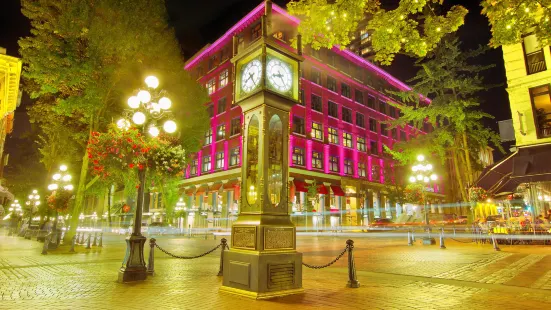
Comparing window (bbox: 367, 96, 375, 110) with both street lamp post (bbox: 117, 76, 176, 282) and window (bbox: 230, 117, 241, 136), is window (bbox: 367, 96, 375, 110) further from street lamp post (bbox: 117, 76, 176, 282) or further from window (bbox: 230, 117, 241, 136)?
street lamp post (bbox: 117, 76, 176, 282)

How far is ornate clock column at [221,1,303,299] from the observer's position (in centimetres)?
584

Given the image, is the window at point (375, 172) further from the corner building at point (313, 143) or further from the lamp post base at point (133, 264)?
the lamp post base at point (133, 264)

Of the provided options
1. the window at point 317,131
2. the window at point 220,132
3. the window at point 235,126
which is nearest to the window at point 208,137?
the window at point 220,132

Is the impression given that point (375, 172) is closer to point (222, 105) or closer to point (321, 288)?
point (222, 105)

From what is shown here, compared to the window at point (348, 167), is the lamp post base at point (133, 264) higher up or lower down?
lower down

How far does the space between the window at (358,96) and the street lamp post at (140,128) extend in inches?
1521

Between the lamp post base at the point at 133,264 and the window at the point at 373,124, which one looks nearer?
the lamp post base at the point at 133,264

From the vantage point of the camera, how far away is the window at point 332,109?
40356 millimetres

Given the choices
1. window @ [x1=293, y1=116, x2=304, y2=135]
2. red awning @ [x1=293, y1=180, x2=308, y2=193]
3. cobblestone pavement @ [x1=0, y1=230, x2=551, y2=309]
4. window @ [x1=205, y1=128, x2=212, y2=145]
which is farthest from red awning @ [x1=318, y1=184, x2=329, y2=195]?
cobblestone pavement @ [x1=0, y1=230, x2=551, y2=309]

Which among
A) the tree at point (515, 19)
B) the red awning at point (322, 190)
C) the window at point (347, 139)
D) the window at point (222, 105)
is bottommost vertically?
the red awning at point (322, 190)

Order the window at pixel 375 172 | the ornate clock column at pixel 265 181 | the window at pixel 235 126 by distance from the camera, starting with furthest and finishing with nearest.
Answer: the window at pixel 375 172 < the window at pixel 235 126 < the ornate clock column at pixel 265 181

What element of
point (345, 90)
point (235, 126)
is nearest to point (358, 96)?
point (345, 90)

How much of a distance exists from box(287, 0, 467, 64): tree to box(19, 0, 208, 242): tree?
10.7 meters

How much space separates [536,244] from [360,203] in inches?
948
